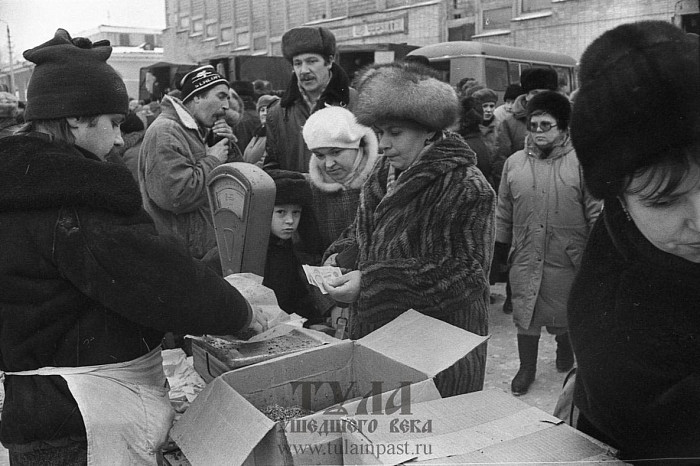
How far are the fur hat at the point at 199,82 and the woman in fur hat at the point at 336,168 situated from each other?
0.86m

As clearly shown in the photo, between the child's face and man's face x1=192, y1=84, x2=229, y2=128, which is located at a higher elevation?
man's face x1=192, y1=84, x2=229, y2=128

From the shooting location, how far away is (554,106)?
3.84 m

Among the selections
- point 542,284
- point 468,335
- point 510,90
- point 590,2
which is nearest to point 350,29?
point 590,2

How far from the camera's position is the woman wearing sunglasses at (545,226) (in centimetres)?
376

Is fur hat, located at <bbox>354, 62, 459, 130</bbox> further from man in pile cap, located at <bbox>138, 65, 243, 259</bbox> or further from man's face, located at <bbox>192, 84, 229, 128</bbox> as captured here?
man's face, located at <bbox>192, 84, 229, 128</bbox>

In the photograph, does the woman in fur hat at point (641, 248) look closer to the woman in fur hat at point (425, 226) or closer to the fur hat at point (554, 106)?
the woman in fur hat at point (425, 226)

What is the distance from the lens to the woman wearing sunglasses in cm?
376

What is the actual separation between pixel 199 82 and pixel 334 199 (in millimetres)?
1206

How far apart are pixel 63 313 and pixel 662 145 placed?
1275mm

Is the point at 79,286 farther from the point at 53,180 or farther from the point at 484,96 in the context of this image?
the point at 484,96

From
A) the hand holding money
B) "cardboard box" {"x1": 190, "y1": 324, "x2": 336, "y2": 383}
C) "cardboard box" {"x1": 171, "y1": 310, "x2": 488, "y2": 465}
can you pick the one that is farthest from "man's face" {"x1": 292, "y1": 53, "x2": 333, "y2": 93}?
"cardboard box" {"x1": 171, "y1": 310, "x2": 488, "y2": 465}

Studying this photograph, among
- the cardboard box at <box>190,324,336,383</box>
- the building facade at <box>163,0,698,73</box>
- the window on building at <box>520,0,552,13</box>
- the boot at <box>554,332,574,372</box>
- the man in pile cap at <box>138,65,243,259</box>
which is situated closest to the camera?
the cardboard box at <box>190,324,336,383</box>

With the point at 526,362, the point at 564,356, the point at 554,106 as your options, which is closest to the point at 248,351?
the point at 526,362

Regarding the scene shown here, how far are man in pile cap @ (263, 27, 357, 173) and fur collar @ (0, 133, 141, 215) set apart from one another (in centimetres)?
202
